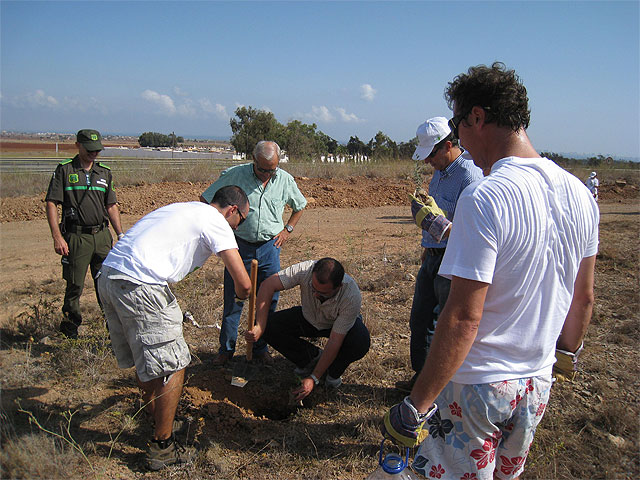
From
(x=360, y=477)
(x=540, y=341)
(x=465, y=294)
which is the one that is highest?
(x=465, y=294)

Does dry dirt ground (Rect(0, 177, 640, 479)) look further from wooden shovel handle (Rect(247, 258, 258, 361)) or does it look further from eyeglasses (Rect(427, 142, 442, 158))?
eyeglasses (Rect(427, 142, 442, 158))

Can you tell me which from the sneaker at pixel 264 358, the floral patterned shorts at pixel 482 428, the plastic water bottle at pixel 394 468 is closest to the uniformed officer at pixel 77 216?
the sneaker at pixel 264 358

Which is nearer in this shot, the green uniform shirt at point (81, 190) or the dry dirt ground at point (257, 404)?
the dry dirt ground at point (257, 404)

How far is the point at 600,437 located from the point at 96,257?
13.6 ft

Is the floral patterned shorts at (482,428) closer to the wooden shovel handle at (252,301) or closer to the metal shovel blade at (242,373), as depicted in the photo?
the wooden shovel handle at (252,301)

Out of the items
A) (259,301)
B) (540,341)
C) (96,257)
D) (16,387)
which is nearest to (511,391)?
(540,341)

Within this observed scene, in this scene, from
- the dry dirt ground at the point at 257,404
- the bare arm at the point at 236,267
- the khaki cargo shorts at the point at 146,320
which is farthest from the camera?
the dry dirt ground at the point at 257,404

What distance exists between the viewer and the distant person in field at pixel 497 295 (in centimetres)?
132

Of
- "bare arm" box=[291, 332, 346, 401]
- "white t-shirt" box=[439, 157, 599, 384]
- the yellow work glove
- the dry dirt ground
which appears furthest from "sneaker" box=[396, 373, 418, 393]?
"white t-shirt" box=[439, 157, 599, 384]

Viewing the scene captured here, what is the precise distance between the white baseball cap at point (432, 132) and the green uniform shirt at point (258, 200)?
1.38m

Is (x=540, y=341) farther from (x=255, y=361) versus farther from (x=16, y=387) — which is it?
(x=16, y=387)

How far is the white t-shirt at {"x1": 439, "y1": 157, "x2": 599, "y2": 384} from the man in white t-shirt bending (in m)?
1.46

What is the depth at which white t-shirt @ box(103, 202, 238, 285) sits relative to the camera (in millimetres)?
2367

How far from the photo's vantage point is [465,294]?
131cm
